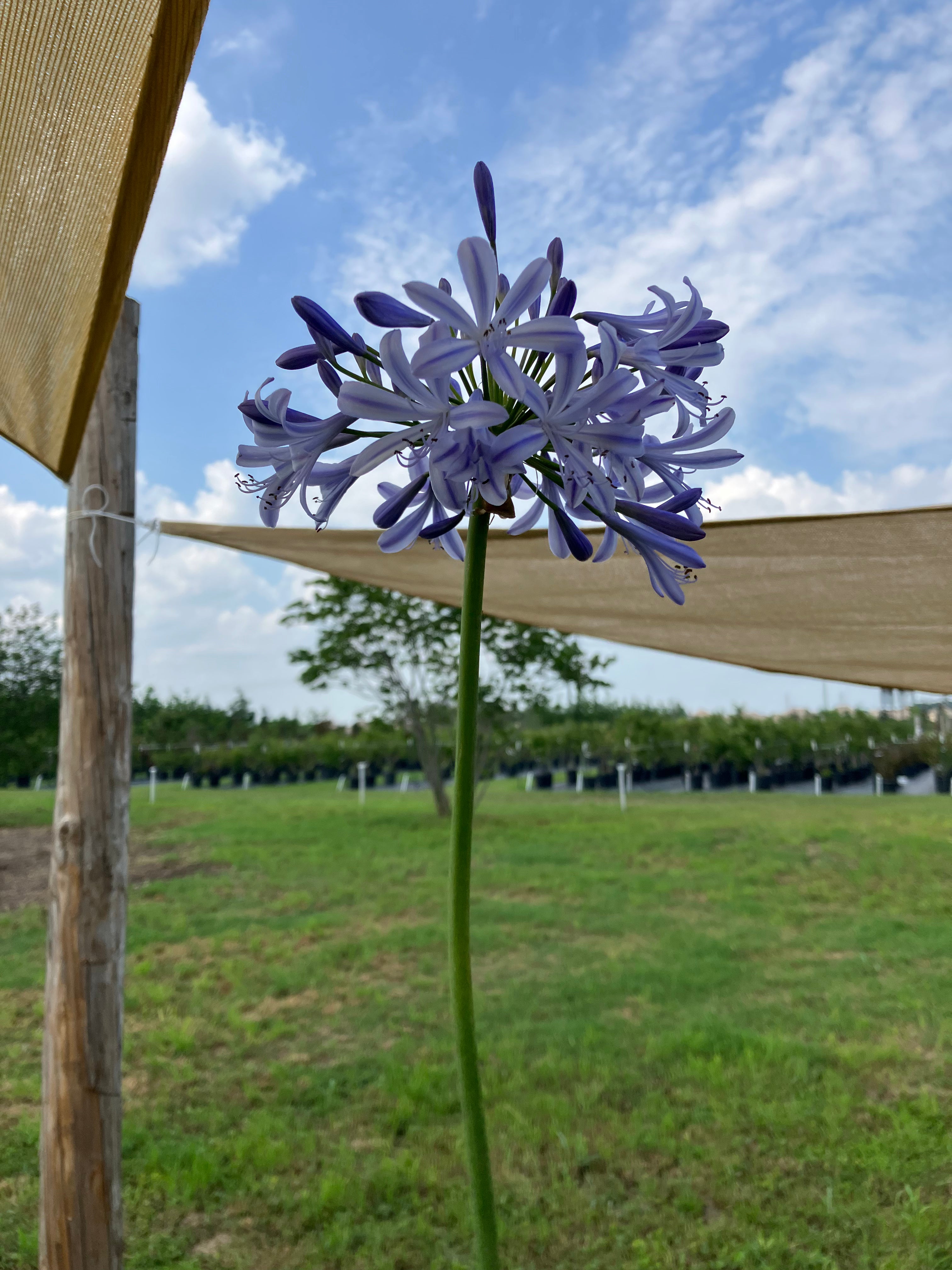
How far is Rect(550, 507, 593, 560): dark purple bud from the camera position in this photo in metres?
0.87

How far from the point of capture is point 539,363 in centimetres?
89

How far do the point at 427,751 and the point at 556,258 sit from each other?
34.4ft

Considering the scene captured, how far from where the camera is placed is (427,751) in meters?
11.2

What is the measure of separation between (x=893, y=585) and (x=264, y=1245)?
2540 millimetres

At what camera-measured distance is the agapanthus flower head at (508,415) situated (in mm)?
769

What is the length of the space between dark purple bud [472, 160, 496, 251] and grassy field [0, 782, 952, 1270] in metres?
2.76

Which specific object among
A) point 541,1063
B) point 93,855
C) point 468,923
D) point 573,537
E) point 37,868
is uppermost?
point 573,537

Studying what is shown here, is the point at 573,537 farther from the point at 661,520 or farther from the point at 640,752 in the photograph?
the point at 640,752

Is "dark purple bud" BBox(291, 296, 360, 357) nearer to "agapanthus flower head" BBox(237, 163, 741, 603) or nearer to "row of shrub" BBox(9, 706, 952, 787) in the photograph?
"agapanthus flower head" BBox(237, 163, 741, 603)

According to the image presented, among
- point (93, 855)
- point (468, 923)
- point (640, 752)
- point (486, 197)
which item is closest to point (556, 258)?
point (486, 197)

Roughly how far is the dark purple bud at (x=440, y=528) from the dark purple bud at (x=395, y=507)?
29mm

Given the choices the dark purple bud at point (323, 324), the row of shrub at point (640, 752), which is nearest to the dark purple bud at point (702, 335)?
the dark purple bud at point (323, 324)

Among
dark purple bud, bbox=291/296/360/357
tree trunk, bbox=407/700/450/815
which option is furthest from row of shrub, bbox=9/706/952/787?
dark purple bud, bbox=291/296/360/357

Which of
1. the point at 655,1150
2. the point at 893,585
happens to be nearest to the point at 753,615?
the point at 893,585
